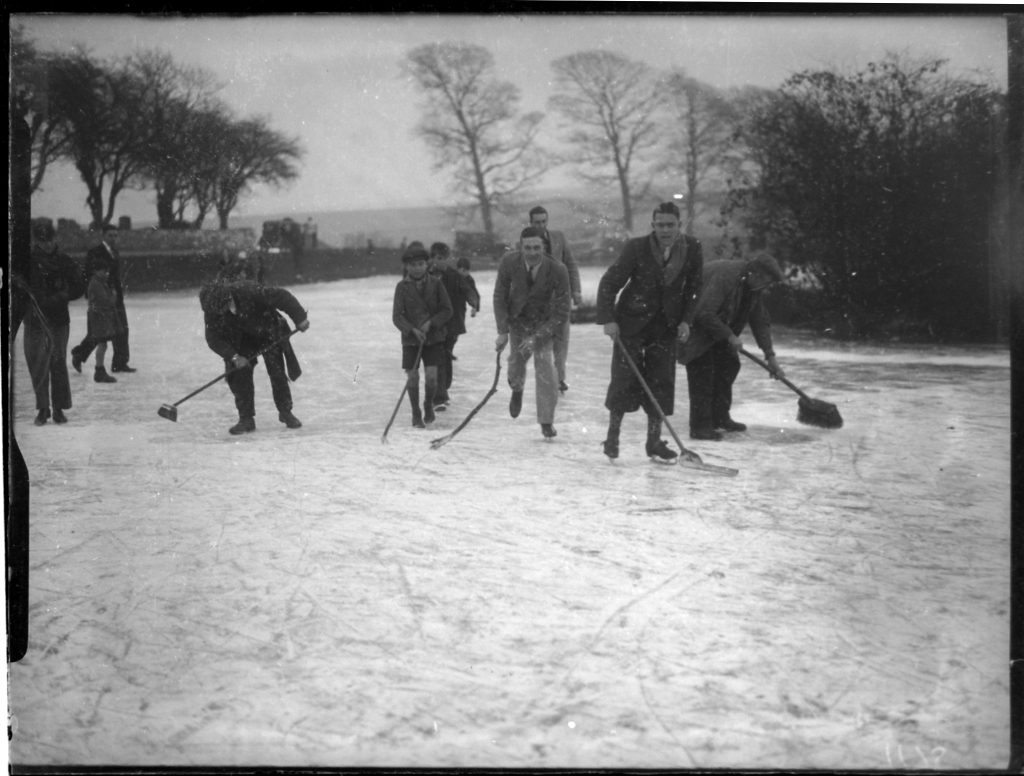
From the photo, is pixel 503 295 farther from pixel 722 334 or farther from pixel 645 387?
pixel 722 334

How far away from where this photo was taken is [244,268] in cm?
314

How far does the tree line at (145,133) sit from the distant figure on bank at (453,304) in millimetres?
519

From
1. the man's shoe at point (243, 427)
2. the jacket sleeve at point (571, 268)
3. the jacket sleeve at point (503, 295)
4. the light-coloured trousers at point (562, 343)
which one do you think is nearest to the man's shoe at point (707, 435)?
the light-coloured trousers at point (562, 343)

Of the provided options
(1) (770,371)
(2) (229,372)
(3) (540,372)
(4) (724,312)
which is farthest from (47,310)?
(1) (770,371)

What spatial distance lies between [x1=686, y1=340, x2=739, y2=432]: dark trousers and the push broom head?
0.24 meters

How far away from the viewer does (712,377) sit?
3180mm

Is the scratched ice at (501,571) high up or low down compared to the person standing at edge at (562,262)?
down

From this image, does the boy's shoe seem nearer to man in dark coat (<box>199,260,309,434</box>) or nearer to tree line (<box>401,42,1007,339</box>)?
tree line (<box>401,42,1007,339</box>)

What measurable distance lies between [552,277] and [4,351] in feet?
5.48

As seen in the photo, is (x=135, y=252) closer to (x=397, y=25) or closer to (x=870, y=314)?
(x=397, y=25)

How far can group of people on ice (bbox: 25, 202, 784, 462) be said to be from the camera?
120 inches

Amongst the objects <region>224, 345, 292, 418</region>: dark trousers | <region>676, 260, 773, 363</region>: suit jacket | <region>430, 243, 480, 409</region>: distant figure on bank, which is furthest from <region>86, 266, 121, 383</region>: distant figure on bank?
<region>676, 260, 773, 363</region>: suit jacket

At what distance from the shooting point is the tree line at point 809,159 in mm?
2932

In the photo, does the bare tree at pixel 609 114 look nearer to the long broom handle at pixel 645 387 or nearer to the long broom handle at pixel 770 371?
the long broom handle at pixel 645 387
